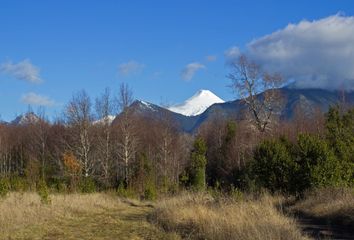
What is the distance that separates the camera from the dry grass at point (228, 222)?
→ 1241cm

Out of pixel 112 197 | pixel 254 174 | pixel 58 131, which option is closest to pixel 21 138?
pixel 58 131

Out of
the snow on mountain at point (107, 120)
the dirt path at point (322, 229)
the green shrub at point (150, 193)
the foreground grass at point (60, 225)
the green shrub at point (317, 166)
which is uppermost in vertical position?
the snow on mountain at point (107, 120)

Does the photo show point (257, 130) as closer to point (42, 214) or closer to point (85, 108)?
point (85, 108)

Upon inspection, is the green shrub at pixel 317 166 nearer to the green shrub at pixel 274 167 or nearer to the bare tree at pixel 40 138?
the green shrub at pixel 274 167

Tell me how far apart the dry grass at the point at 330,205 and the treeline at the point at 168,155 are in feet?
7.48

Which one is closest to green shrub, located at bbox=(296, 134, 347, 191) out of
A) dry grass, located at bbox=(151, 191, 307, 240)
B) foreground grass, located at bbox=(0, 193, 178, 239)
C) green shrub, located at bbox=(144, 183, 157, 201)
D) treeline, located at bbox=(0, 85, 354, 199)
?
treeline, located at bbox=(0, 85, 354, 199)

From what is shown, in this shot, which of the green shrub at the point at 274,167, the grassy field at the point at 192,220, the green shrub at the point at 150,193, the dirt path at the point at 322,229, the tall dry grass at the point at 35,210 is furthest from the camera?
the green shrub at the point at 150,193

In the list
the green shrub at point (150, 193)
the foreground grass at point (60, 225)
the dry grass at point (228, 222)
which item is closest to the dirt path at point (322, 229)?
the dry grass at point (228, 222)

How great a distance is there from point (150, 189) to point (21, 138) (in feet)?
165

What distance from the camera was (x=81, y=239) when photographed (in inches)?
586

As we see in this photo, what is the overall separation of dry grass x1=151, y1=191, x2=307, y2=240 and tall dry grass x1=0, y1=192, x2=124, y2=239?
4.72 m

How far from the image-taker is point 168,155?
202 feet

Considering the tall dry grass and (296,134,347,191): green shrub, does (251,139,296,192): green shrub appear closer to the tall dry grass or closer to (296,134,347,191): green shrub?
(296,134,347,191): green shrub

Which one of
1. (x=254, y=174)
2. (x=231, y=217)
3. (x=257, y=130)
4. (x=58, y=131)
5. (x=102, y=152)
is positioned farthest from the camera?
(x=58, y=131)
